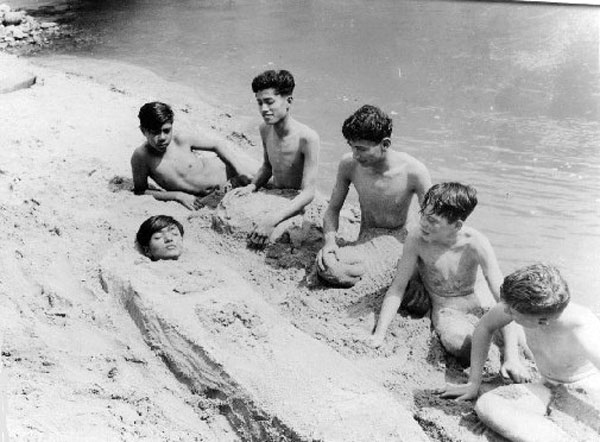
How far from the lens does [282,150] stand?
4812 millimetres

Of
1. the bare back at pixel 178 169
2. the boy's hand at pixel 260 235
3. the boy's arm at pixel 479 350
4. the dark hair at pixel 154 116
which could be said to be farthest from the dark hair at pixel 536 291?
the bare back at pixel 178 169

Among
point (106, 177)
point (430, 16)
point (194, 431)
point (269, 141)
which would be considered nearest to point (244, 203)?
point (269, 141)

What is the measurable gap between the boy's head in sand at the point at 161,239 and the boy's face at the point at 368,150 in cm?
128

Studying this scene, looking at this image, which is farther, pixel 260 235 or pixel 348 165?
pixel 260 235

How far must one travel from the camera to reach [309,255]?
174 inches

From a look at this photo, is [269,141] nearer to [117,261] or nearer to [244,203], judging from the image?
[244,203]

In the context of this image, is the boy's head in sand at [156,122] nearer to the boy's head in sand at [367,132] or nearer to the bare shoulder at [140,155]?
the bare shoulder at [140,155]

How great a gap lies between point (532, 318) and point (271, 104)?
8.52 feet

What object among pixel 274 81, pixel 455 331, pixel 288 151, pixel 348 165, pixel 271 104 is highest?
pixel 274 81

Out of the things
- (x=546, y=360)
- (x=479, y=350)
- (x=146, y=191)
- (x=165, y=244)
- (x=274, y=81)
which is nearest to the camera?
(x=546, y=360)

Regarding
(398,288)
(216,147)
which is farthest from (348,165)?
(216,147)

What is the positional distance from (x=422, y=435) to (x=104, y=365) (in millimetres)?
1603

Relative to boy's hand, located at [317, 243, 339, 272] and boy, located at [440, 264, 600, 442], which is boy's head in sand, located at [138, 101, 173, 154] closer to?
boy's hand, located at [317, 243, 339, 272]

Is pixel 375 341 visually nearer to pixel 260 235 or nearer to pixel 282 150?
pixel 260 235
